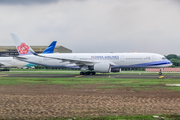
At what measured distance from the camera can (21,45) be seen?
44.4m

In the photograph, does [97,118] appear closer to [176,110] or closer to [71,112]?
[71,112]

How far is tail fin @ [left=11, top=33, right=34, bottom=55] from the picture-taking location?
144 ft

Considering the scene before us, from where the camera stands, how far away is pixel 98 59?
38.7 meters

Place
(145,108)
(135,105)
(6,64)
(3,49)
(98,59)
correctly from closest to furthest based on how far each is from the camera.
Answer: (145,108), (135,105), (98,59), (6,64), (3,49)

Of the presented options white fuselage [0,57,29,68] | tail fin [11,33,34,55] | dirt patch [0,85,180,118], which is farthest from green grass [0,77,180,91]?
white fuselage [0,57,29,68]

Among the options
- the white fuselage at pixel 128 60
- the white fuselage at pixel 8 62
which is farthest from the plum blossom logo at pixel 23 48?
the white fuselage at pixel 8 62

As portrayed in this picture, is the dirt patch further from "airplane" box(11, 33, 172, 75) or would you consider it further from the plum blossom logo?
the plum blossom logo

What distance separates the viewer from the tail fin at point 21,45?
43.8 meters

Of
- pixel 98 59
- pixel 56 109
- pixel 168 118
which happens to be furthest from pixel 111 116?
pixel 98 59

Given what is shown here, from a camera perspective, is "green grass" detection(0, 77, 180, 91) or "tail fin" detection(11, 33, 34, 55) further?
"tail fin" detection(11, 33, 34, 55)

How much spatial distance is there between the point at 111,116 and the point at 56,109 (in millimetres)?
2866

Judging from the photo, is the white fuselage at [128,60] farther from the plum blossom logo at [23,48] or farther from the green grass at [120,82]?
the green grass at [120,82]

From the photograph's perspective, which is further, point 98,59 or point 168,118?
point 98,59

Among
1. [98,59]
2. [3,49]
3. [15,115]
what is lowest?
[15,115]
